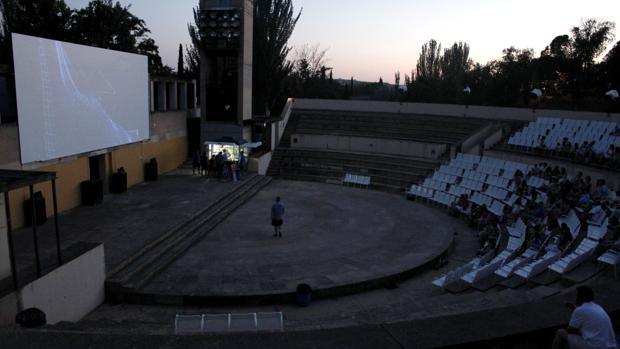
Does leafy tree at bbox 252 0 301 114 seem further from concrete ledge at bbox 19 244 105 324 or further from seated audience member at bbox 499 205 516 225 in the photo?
concrete ledge at bbox 19 244 105 324

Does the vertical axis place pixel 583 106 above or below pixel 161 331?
Answer: above

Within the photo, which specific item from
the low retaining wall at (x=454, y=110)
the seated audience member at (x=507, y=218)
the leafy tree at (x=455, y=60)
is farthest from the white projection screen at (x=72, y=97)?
the leafy tree at (x=455, y=60)

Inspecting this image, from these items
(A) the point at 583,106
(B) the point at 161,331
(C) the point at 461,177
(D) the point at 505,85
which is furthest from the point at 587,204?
(D) the point at 505,85

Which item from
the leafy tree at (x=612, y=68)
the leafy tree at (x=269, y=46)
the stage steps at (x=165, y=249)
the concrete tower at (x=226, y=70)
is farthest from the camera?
the leafy tree at (x=269, y=46)

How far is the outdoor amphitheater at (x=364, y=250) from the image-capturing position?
4578mm

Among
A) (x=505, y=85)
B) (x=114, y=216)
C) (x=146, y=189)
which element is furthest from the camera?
(x=505, y=85)

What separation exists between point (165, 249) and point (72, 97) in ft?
20.2

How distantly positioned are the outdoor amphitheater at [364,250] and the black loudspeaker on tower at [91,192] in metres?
0.41

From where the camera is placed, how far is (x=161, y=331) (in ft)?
20.4

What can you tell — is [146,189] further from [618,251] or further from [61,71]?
[618,251]

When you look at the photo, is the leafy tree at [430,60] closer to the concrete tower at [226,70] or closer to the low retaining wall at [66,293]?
the concrete tower at [226,70]

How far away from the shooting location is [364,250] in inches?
Result: 512

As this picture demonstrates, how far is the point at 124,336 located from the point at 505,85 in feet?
123

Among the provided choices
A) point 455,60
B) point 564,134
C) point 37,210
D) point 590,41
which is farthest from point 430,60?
point 37,210
